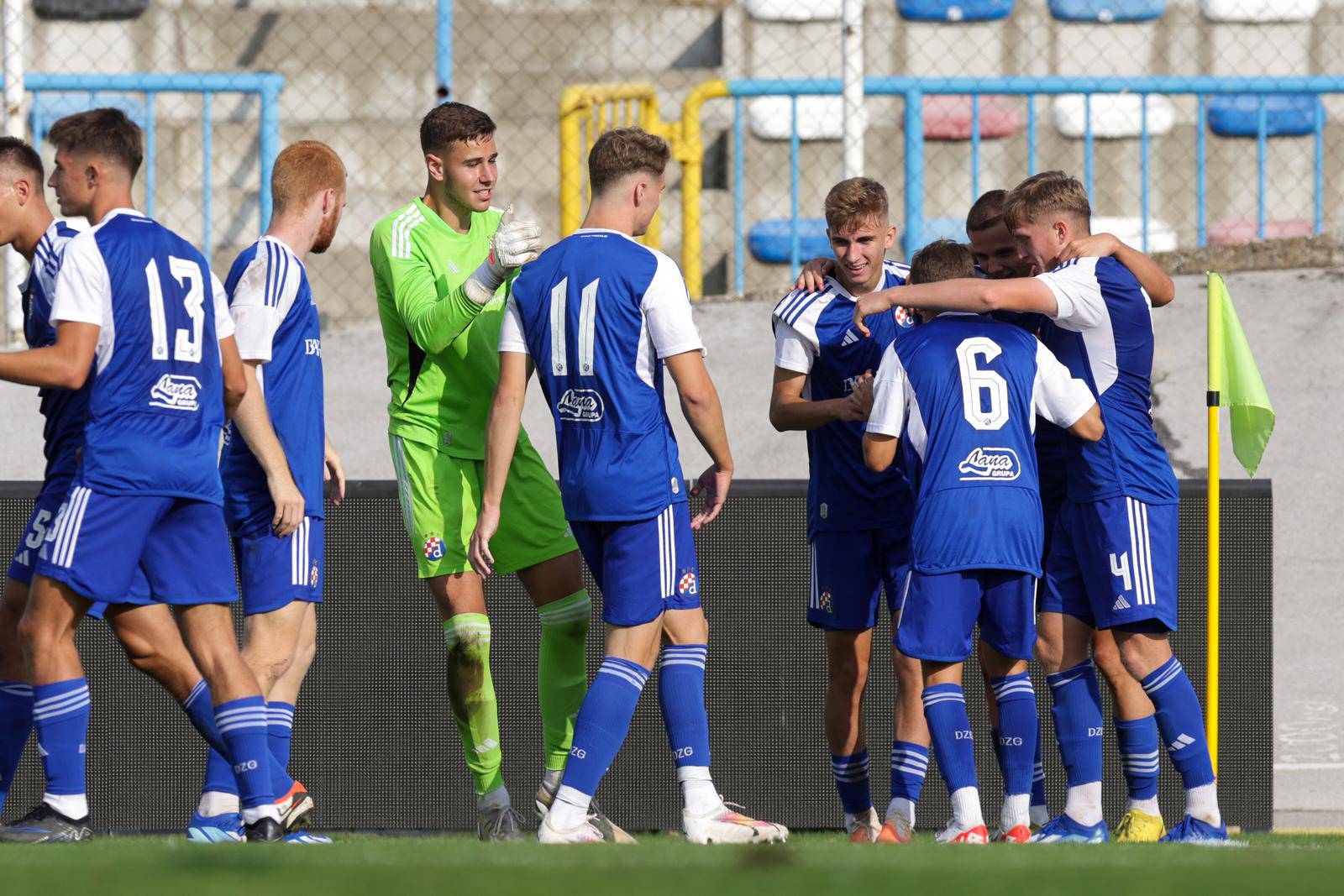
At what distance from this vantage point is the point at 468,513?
6.38 metres

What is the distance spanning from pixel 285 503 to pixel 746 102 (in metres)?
6.27

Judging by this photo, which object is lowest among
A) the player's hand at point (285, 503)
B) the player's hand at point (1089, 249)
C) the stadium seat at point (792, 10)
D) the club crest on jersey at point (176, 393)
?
the player's hand at point (285, 503)

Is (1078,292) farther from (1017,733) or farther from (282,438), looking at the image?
(282,438)

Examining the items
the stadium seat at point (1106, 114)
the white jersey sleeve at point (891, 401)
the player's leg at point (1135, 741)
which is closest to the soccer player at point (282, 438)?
the white jersey sleeve at point (891, 401)

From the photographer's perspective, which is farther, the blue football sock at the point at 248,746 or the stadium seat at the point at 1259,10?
the stadium seat at the point at 1259,10

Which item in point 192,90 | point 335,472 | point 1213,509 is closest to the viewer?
point 335,472

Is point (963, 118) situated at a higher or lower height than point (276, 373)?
higher

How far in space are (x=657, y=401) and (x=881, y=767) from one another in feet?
7.43

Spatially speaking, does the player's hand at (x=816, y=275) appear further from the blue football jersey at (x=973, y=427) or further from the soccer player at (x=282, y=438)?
the soccer player at (x=282, y=438)

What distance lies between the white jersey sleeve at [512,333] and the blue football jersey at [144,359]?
0.90 m

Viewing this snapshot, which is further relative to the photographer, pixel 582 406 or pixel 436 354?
pixel 436 354

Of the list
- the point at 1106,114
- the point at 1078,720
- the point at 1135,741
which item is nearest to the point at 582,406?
the point at 1078,720

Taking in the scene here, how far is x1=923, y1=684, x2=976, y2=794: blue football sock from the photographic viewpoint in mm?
5566

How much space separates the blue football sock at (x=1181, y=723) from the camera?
580cm
